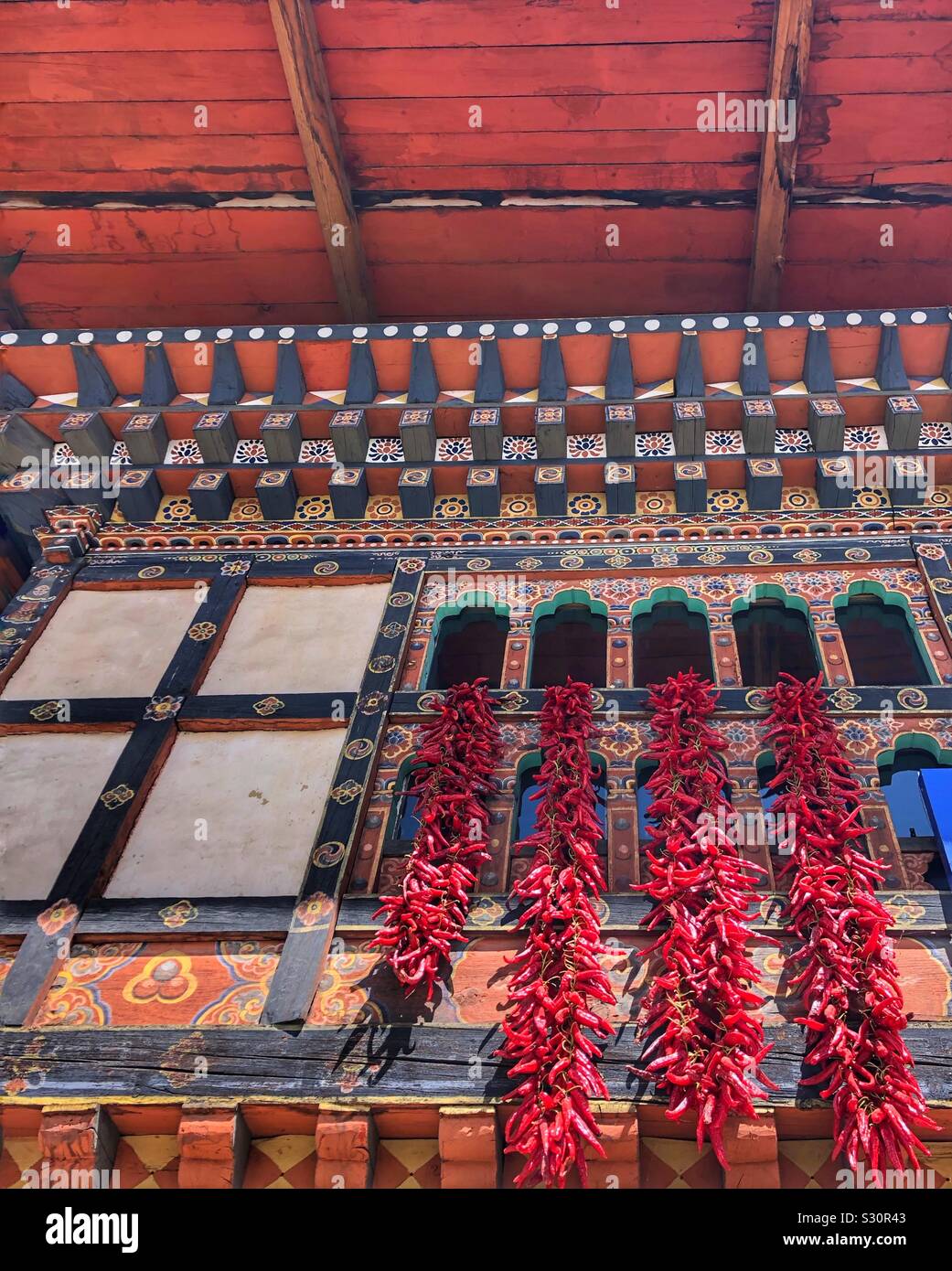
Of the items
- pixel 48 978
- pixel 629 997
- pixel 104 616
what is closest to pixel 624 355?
pixel 104 616

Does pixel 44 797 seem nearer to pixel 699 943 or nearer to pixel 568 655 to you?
pixel 699 943

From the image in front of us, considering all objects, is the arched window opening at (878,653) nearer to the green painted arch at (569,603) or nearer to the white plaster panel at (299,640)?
the green painted arch at (569,603)

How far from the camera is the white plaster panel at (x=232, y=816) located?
5969mm

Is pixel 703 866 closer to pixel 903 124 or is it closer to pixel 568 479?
pixel 568 479

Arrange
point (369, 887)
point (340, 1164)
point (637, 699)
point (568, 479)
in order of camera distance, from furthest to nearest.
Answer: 1. point (568, 479)
2. point (637, 699)
3. point (369, 887)
4. point (340, 1164)

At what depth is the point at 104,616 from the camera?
8094 millimetres

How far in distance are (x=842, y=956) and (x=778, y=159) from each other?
6254 mm

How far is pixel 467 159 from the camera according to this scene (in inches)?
338

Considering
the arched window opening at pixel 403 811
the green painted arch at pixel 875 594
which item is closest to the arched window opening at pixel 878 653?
the green painted arch at pixel 875 594

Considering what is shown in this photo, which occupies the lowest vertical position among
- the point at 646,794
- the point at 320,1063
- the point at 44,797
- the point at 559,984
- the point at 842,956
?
the point at 320,1063

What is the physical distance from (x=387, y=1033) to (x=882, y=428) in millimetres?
6176

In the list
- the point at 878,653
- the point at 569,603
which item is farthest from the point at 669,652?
the point at 569,603

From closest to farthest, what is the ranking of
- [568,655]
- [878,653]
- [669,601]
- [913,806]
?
[913,806], [669,601], [878,653], [568,655]

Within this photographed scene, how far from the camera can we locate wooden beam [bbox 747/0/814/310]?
7.52 metres
